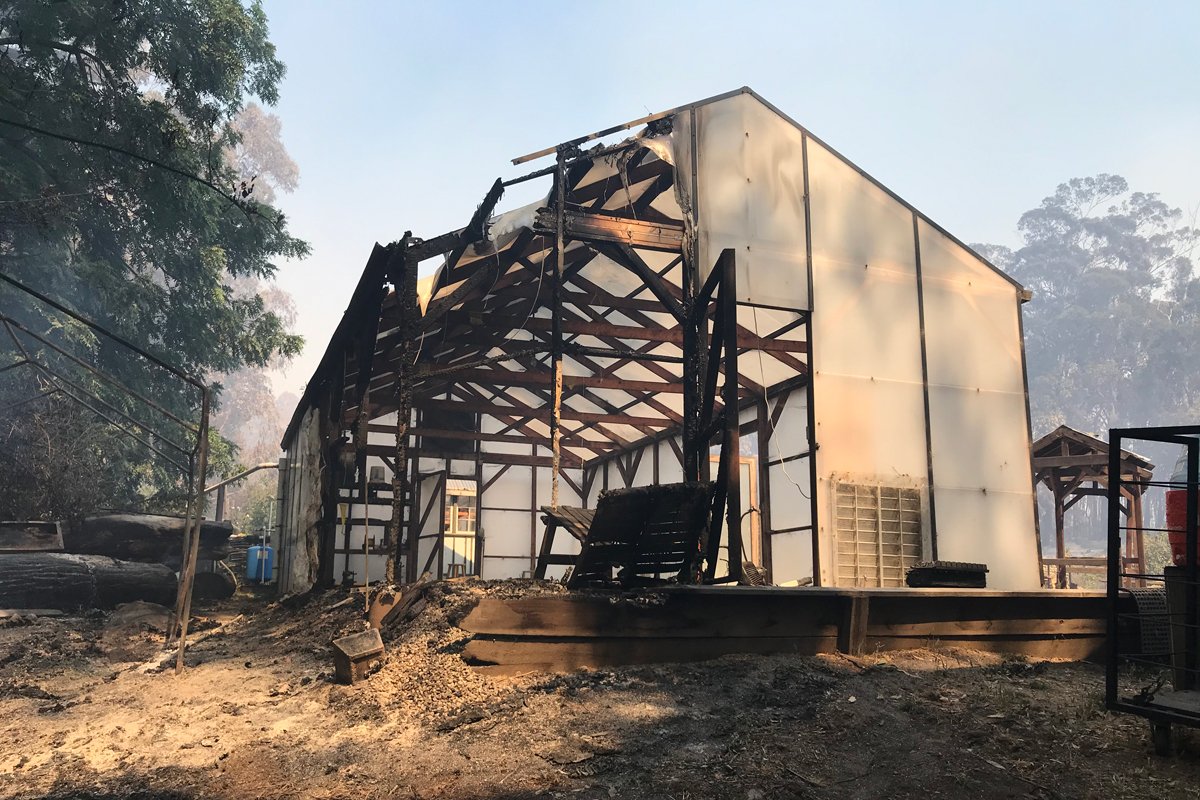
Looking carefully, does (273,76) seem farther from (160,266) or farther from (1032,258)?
(1032,258)

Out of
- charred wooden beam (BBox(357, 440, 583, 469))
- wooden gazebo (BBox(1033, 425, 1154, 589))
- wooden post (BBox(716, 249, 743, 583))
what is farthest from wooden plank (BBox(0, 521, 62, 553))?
wooden gazebo (BBox(1033, 425, 1154, 589))

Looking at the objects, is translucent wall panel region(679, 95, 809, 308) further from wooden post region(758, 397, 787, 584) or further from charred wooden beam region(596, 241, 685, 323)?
wooden post region(758, 397, 787, 584)

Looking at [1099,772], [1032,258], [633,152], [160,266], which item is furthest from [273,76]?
[1032,258]

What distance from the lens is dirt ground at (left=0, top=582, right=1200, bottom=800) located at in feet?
12.5

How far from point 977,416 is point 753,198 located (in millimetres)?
4253

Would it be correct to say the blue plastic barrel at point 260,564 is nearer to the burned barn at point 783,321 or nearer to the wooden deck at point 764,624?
the burned barn at point 783,321

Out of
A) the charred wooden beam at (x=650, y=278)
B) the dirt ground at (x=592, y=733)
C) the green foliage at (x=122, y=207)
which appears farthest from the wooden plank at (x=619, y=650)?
the green foliage at (x=122, y=207)

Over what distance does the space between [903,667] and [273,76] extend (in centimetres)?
2657

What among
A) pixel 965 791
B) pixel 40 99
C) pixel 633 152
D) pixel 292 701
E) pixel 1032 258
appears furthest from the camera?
pixel 1032 258

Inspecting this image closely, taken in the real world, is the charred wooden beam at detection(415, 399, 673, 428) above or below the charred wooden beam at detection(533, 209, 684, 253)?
below

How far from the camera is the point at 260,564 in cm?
1864

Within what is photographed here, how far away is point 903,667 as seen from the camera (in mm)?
5910

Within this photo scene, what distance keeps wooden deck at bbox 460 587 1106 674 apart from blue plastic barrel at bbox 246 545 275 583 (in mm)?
15356

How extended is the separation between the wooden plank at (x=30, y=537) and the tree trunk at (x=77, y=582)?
0.69 meters
